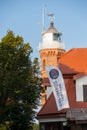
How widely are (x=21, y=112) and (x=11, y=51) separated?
17.3 feet

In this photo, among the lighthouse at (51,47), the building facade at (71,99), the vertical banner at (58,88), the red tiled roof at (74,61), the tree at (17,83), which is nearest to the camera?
the vertical banner at (58,88)

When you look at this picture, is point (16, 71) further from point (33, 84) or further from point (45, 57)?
point (45, 57)

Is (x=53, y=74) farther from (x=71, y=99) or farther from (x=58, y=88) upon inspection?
(x=71, y=99)

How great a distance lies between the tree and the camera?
3631cm

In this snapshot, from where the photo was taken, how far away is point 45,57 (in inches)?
3022

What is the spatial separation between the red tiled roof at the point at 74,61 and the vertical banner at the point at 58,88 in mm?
5739

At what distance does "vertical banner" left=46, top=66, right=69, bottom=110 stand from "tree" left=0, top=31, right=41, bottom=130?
14.4ft

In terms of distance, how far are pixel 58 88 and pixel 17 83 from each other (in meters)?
5.00

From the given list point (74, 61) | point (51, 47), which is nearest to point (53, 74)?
point (74, 61)

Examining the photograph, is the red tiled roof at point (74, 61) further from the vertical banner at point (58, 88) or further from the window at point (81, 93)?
the vertical banner at point (58, 88)

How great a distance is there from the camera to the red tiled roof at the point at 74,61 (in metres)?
39.0

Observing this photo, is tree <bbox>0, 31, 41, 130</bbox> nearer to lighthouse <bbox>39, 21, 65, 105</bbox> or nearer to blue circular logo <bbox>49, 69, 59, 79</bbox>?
blue circular logo <bbox>49, 69, 59, 79</bbox>

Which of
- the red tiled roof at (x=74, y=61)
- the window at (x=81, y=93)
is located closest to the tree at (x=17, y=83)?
the red tiled roof at (x=74, y=61)

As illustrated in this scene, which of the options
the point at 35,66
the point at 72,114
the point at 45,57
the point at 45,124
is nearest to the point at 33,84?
the point at 35,66
